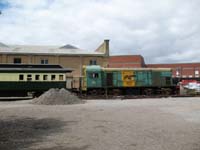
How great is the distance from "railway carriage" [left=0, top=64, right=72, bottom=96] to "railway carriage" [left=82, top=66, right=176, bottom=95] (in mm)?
3677

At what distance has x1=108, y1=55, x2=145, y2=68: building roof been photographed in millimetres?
88581

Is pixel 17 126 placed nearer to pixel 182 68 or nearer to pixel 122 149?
pixel 122 149

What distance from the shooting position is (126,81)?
32.7 metres

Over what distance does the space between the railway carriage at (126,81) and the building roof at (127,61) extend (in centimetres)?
5456

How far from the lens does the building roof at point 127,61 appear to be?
291 feet

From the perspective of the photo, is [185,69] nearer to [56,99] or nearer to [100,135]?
[56,99]

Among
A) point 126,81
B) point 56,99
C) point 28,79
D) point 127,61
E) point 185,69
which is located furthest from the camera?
point 185,69

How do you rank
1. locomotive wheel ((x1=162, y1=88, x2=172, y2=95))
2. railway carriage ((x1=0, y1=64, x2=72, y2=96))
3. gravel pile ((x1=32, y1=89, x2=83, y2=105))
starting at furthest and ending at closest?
locomotive wheel ((x1=162, y1=88, x2=172, y2=95)) < railway carriage ((x1=0, y1=64, x2=72, y2=96)) < gravel pile ((x1=32, y1=89, x2=83, y2=105))

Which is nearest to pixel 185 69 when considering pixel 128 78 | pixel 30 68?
pixel 128 78

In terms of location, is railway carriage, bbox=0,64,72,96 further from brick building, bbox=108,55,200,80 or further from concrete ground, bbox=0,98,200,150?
brick building, bbox=108,55,200,80

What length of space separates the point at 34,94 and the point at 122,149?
73.9 ft

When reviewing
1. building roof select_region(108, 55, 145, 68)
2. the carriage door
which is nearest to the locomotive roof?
the carriage door

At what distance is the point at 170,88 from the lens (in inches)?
1325

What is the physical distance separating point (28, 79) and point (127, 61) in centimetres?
6353
